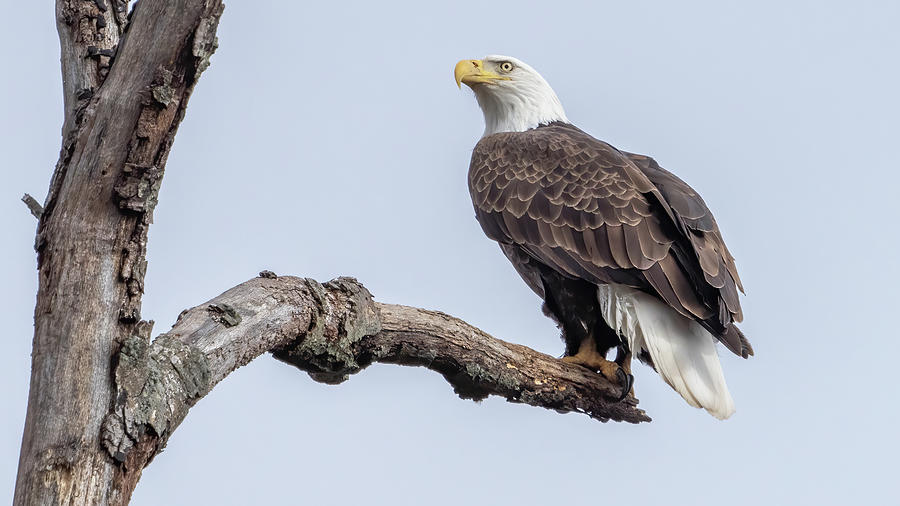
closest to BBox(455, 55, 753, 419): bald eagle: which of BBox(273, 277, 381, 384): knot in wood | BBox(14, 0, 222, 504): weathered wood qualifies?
BBox(273, 277, 381, 384): knot in wood

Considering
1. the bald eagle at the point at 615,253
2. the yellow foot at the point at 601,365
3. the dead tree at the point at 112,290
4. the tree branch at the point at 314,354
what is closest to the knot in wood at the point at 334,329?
the tree branch at the point at 314,354

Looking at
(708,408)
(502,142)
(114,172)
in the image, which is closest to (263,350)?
(114,172)

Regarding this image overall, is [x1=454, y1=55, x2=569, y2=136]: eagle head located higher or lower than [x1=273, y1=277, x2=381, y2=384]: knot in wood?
higher

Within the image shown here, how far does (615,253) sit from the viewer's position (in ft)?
17.7

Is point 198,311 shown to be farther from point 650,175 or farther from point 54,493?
point 650,175

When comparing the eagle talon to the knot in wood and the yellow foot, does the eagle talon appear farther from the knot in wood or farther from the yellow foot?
the knot in wood

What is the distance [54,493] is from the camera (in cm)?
266

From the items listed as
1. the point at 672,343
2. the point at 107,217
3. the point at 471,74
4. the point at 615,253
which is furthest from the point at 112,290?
the point at 471,74

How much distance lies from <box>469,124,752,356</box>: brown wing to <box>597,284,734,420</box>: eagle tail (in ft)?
0.42

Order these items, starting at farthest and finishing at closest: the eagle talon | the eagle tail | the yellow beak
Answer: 1. the yellow beak
2. the eagle talon
3. the eagle tail

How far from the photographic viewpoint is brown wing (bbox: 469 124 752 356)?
521 centimetres

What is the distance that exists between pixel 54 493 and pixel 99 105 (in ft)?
3.57

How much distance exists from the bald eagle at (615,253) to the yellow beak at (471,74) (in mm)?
558

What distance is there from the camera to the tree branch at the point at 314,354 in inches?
118
